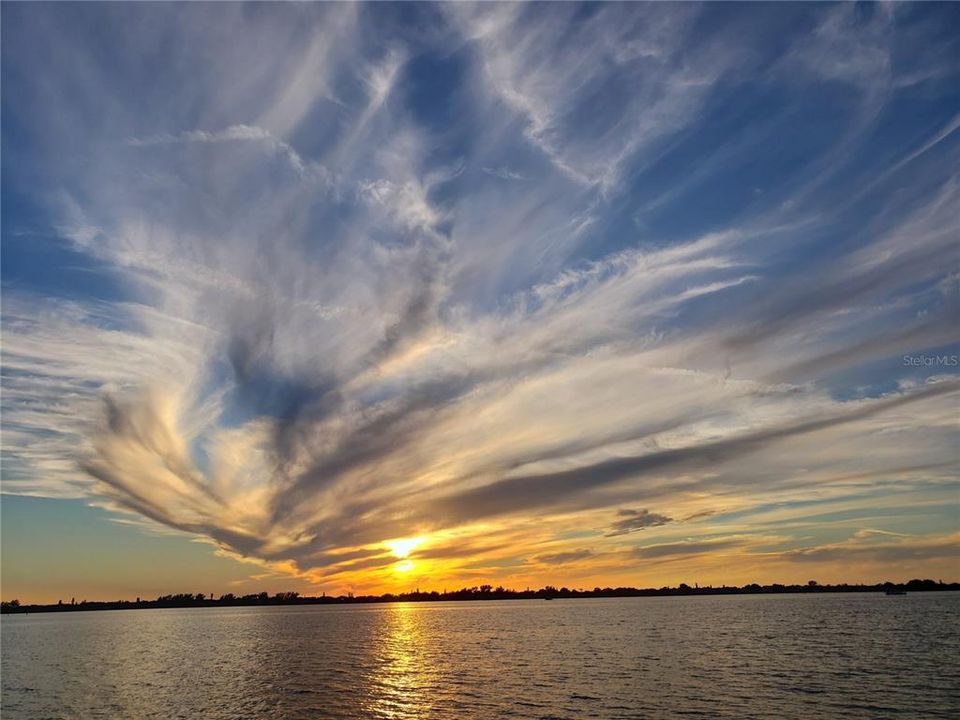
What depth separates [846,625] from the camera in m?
157

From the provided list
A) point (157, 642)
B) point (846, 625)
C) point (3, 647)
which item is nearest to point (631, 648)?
point (846, 625)

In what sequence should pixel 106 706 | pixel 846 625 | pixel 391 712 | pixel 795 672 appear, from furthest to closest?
pixel 846 625
pixel 795 672
pixel 106 706
pixel 391 712

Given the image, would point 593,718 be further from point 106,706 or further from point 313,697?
point 106,706

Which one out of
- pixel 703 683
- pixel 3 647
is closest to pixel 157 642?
pixel 3 647

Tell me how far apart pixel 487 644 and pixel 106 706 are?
80.8 m

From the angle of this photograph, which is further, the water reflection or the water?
the water reflection

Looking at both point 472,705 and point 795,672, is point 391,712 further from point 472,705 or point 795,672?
point 795,672

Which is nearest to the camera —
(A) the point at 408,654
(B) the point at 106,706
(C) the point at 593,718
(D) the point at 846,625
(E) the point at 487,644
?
(C) the point at 593,718

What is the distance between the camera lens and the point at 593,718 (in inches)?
2217

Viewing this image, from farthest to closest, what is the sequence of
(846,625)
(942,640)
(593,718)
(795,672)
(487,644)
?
(846,625) → (487,644) → (942,640) → (795,672) → (593,718)

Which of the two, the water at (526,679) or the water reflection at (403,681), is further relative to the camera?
the water reflection at (403,681)

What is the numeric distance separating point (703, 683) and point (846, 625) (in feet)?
367

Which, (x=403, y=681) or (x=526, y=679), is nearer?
(x=526, y=679)

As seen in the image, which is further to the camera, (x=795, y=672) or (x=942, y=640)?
(x=942, y=640)
